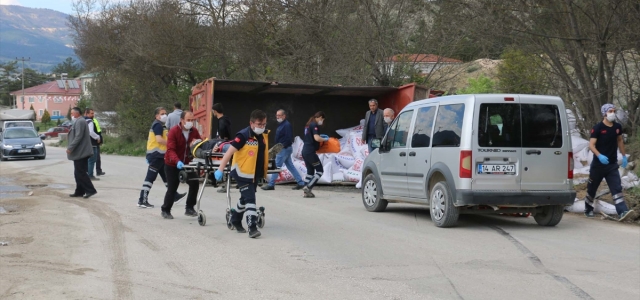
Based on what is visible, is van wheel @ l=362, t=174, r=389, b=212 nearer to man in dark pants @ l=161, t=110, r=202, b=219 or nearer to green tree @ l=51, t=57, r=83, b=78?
man in dark pants @ l=161, t=110, r=202, b=219

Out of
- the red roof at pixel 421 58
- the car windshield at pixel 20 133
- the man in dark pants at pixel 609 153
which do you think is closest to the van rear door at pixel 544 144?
the man in dark pants at pixel 609 153

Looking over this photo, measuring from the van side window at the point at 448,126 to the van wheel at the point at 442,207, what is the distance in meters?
0.62

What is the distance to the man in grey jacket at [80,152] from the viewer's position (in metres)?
14.9

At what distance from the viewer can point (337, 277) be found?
24.6 ft

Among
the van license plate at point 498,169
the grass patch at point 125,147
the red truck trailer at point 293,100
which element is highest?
the red truck trailer at point 293,100

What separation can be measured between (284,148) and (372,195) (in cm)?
426

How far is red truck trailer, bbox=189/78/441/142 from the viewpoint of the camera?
713 inches

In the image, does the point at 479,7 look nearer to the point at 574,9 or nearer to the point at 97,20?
the point at 574,9

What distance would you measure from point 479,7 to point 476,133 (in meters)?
8.42

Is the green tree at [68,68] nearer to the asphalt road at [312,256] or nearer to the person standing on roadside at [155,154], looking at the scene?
the person standing on roadside at [155,154]

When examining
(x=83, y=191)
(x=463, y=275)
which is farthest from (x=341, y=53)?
(x=463, y=275)

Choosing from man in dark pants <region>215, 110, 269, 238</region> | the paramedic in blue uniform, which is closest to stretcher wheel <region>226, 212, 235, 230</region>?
man in dark pants <region>215, 110, 269, 238</region>

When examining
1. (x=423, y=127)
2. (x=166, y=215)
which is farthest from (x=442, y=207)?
(x=166, y=215)

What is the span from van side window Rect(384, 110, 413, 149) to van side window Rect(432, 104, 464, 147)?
41.0 inches
